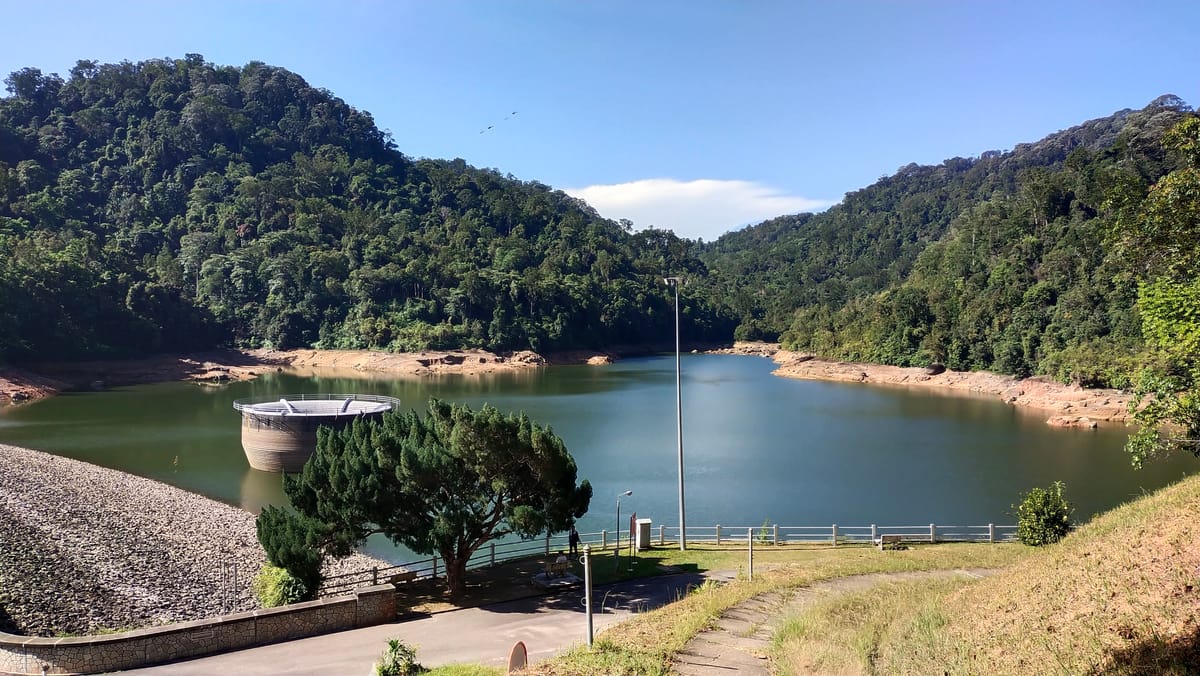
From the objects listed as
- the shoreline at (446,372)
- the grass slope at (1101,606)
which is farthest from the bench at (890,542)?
the shoreline at (446,372)

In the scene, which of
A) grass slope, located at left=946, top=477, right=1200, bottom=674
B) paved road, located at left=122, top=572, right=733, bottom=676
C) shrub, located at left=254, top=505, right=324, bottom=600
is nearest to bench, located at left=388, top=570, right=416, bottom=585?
shrub, located at left=254, top=505, right=324, bottom=600

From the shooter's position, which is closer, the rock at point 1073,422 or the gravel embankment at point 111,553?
the gravel embankment at point 111,553

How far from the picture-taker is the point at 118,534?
2223 cm

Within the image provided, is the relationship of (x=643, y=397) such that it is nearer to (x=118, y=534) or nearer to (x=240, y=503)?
(x=240, y=503)

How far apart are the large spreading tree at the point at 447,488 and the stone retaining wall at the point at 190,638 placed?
188cm

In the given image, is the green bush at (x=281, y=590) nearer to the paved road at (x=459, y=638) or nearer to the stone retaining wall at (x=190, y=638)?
the stone retaining wall at (x=190, y=638)

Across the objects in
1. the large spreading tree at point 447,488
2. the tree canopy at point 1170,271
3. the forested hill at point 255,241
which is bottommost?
the large spreading tree at point 447,488

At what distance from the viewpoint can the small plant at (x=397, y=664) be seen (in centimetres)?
1100

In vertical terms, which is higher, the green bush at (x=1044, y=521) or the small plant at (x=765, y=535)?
the green bush at (x=1044, y=521)

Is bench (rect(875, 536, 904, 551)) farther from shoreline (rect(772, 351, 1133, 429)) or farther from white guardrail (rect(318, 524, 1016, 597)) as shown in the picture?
shoreline (rect(772, 351, 1133, 429))

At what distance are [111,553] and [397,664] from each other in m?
13.8

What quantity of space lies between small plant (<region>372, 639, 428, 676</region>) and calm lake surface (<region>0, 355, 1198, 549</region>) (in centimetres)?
1464

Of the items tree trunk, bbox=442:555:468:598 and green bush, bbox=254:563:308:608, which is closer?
green bush, bbox=254:563:308:608

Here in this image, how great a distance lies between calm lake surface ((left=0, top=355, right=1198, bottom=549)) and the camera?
97.9 feet
